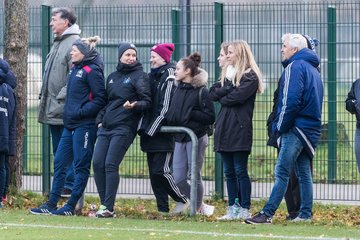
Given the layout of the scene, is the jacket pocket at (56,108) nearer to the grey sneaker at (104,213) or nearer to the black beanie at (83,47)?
the black beanie at (83,47)

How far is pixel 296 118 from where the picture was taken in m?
12.2

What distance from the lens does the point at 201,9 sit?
15.3 metres

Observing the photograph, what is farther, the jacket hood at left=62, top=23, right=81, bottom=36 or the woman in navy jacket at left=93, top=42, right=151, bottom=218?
the jacket hood at left=62, top=23, right=81, bottom=36

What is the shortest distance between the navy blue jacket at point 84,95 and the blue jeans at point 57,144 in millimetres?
1028

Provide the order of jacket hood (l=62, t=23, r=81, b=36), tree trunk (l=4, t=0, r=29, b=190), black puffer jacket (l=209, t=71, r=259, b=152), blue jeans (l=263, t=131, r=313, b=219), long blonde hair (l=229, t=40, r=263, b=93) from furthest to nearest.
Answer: tree trunk (l=4, t=0, r=29, b=190), jacket hood (l=62, t=23, r=81, b=36), long blonde hair (l=229, t=40, r=263, b=93), black puffer jacket (l=209, t=71, r=259, b=152), blue jeans (l=263, t=131, r=313, b=219)

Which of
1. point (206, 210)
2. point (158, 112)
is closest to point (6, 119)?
point (158, 112)

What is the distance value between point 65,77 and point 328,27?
11.4 feet

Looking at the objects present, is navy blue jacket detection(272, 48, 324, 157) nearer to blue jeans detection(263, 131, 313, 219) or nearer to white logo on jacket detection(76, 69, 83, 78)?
blue jeans detection(263, 131, 313, 219)

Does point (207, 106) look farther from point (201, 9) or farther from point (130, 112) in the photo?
point (201, 9)

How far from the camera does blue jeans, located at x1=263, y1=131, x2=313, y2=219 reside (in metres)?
12.2

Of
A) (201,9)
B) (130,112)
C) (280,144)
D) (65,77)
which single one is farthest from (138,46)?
(280,144)

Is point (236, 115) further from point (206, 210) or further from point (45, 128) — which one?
point (45, 128)

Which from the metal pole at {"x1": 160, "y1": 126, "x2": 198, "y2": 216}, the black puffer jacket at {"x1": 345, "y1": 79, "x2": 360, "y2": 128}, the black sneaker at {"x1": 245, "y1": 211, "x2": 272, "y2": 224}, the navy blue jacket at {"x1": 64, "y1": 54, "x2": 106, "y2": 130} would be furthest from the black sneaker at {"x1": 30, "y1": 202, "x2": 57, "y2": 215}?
the black puffer jacket at {"x1": 345, "y1": 79, "x2": 360, "y2": 128}

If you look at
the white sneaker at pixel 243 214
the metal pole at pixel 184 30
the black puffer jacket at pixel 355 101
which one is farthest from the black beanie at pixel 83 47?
the black puffer jacket at pixel 355 101
